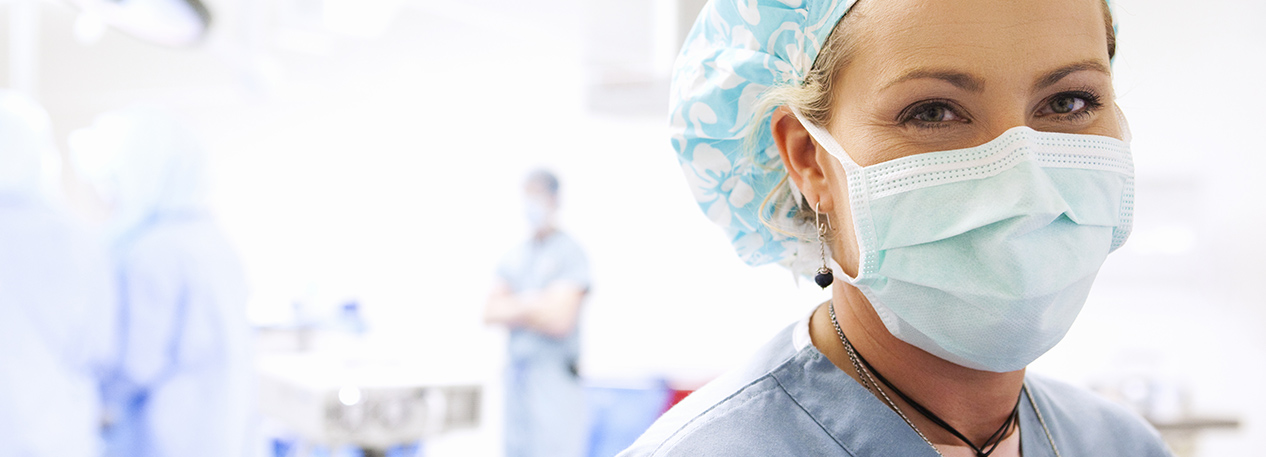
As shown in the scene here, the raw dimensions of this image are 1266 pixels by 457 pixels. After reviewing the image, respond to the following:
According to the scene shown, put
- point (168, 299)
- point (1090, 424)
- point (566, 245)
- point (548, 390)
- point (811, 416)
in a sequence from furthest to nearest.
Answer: point (566, 245) → point (548, 390) → point (168, 299) → point (1090, 424) → point (811, 416)

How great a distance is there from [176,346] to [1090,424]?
209cm

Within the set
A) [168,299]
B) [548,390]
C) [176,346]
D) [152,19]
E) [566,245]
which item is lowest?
[548,390]

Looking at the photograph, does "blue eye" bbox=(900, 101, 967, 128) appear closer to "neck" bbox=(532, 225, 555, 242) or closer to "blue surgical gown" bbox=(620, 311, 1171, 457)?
"blue surgical gown" bbox=(620, 311, 1171, 457)

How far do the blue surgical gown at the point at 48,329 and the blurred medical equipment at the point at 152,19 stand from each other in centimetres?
42

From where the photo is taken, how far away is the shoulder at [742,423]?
2.39ft

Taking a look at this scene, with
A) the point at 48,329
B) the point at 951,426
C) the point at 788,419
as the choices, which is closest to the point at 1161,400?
the point at 951,426

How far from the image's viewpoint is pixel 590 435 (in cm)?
297

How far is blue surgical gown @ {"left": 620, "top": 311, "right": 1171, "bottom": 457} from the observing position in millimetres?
737

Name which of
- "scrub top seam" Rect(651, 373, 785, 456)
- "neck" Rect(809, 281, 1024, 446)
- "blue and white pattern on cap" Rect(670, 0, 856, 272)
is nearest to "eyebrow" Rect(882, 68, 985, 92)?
"blue and white pattern on cap" Rect(670, 0, 856, 272)

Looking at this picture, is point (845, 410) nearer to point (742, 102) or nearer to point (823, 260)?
point (823, 260)

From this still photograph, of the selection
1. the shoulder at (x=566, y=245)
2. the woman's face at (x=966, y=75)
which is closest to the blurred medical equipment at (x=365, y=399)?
the shoulder at (x=566, y=245)

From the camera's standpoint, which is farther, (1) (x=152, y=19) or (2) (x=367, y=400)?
(2) (x=367, y=400)

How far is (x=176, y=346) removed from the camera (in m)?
2.11

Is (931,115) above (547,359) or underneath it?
above
